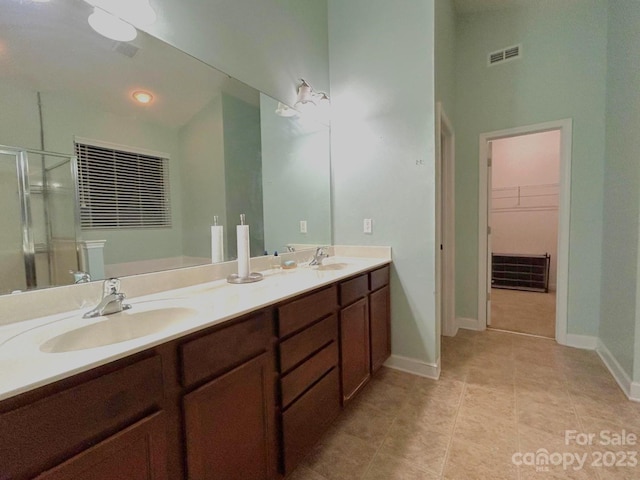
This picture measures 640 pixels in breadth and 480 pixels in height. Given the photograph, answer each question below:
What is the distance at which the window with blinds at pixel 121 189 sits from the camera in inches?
43.8

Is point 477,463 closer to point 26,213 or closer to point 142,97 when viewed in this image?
point 26,213

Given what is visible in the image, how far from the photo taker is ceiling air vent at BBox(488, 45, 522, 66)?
2760 mm

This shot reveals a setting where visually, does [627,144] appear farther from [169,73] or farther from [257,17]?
[169,73]

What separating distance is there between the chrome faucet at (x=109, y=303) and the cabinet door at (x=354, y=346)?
101 centimetres

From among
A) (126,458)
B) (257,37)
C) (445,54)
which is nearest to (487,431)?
(126,458)

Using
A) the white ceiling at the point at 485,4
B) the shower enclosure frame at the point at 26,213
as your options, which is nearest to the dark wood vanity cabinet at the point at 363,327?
the shower enclosure frame at the point at 26,213

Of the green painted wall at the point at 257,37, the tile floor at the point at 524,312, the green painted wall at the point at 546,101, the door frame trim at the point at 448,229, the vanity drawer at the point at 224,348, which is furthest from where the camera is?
the tile floor at the point at 524,312

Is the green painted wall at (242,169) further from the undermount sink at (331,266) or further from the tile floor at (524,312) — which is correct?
the tile floor at (524,312)

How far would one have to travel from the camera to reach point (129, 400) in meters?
0.69

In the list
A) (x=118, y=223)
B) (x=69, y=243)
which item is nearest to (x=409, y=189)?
(x=118, y=223)

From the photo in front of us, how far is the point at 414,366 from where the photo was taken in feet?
7.19

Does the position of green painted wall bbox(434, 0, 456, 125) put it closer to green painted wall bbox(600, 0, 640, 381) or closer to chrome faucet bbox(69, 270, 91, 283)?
green painted wall bbox(600, 0, 640, 381)

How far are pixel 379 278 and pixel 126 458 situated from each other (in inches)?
64.4

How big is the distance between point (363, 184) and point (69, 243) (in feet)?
6.03
